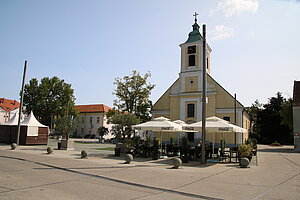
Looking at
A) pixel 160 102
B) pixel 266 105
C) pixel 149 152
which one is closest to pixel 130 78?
pixel 160 102

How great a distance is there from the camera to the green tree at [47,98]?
55.1 m

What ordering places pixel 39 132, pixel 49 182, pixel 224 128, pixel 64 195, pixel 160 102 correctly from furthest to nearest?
pixel 160 102 → pixel 39 132 → pixel 224 128 → pixel 49 182 → pixel 64 195

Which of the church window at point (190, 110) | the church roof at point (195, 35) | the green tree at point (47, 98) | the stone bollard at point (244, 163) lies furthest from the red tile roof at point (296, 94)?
the green tree at point (47, 98)

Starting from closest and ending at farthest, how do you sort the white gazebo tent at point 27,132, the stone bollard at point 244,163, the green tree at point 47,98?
the stone bollard at point 244,163 → the white gazebo tent at point 27,132 → the green tree at point 47,98

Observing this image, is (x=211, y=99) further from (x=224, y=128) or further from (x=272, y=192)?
(x=272, y=192)

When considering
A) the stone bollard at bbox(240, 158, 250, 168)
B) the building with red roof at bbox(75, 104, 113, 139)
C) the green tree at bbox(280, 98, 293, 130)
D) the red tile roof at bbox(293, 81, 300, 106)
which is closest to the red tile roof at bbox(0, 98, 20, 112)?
the building with red roof at bbox(75, 104, 113, 139)

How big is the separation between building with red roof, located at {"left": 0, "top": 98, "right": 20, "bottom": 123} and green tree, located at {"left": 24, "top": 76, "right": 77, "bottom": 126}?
13767 millimetres

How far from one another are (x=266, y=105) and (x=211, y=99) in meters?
28.7

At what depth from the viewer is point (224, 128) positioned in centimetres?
1431

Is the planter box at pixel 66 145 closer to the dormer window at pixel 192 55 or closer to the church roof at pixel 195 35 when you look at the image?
the dormer window at pixel 192 55

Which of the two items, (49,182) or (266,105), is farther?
(266,105)

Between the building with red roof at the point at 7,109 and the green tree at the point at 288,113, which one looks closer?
the green tree at the point at 288,113

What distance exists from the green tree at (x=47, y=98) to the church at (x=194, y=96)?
27.0 m

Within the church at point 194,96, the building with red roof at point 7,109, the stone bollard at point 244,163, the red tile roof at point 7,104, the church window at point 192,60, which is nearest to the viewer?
the stone bollard at point 244,163
